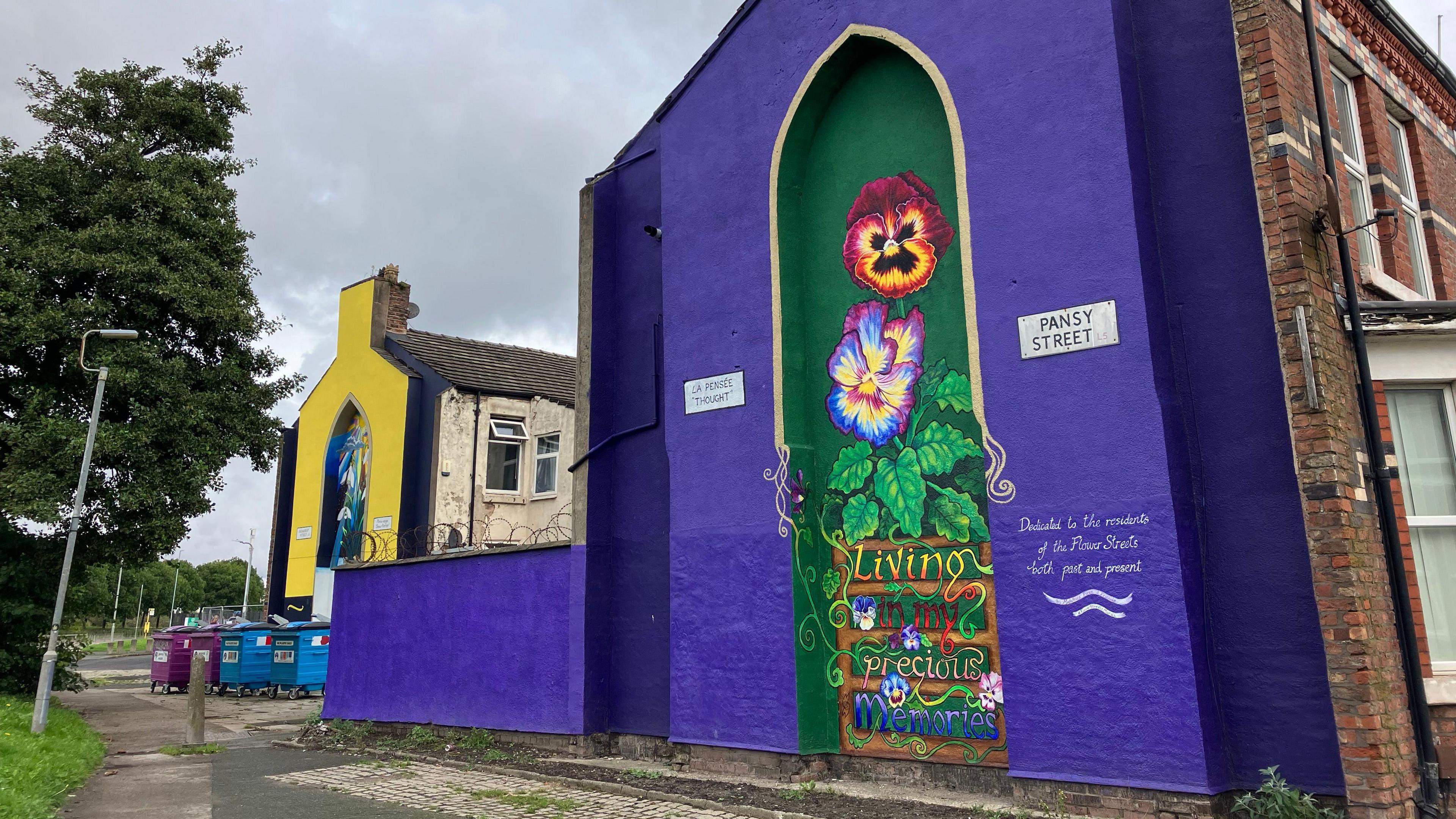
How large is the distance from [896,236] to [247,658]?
20.7 meters

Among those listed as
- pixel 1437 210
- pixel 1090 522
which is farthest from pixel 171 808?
pixel 1437 210

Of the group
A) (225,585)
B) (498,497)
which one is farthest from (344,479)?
(225,585)

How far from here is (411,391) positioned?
2077cm

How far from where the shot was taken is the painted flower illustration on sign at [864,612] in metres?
8.81

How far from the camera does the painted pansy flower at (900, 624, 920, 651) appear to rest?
8.42 m

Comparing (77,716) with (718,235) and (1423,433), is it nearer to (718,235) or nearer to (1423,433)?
(718,235)

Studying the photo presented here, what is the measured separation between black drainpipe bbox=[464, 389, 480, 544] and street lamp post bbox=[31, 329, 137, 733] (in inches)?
276

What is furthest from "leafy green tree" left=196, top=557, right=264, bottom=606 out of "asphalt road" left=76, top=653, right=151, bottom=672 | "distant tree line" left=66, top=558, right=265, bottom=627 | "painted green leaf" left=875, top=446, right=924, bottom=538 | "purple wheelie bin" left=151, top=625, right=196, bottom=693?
"painted green leaf" left=875, top=446, right=924, bottom=538

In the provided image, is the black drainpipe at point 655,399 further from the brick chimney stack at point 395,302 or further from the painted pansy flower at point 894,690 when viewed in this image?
the brick chimney stack at point 395,302

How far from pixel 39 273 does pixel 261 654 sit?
10545 mm

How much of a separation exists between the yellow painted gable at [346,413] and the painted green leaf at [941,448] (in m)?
14.7

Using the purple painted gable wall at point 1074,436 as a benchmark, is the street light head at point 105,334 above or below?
above

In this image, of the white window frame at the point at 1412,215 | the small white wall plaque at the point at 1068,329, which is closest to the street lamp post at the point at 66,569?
the small white wall plaque at the point at 1068,329

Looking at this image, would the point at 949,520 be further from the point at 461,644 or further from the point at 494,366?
the point at 494,366
